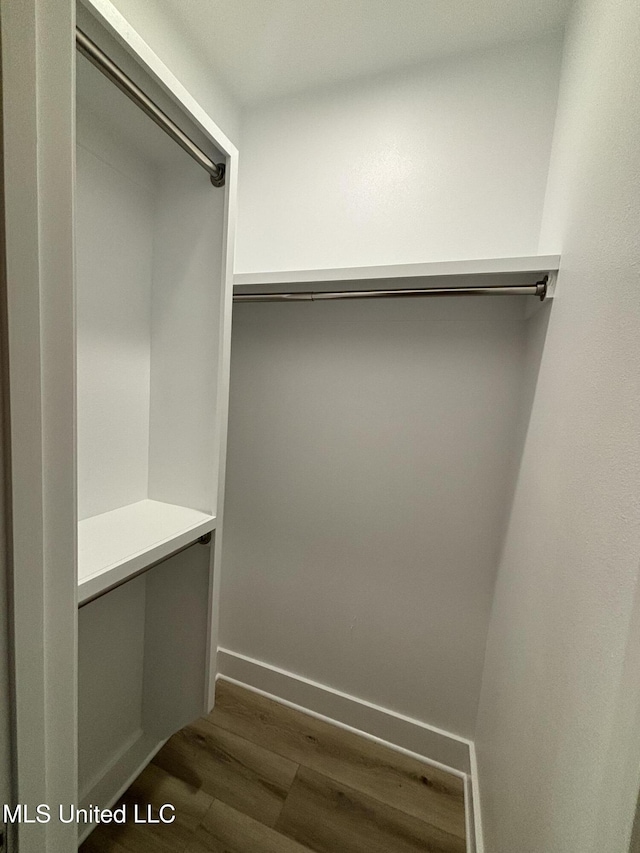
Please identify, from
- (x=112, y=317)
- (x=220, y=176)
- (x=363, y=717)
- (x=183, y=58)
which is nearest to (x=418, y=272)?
(x=220, y=176)

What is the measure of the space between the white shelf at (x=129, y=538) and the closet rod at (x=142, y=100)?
941 mm

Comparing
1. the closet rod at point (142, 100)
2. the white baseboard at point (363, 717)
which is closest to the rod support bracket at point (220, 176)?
the closet rod at point (142, 100)

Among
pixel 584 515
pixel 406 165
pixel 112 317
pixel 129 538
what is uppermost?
pixel 406 165

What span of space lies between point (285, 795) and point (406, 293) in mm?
1748

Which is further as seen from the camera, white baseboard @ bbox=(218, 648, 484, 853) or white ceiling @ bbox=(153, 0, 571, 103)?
white baseboard @ bbox=(218, 648, 484, 853)

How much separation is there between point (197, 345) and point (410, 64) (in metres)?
1.22

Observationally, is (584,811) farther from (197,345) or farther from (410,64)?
(410,64)

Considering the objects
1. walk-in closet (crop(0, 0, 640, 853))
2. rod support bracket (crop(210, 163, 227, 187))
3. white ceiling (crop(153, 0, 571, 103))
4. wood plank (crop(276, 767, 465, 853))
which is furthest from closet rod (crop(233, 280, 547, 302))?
wood plank (crop(276, 767, 465, 853))

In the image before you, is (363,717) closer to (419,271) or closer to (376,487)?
(376,487)

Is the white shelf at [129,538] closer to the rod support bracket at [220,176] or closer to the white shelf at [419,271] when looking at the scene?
the white shelf at [419,271]

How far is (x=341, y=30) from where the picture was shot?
1.03 m

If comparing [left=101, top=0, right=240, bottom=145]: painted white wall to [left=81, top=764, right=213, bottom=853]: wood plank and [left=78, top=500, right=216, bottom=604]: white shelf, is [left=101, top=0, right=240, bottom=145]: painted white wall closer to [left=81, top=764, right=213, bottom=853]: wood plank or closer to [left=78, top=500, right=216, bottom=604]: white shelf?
[left=78, top=500, right=216, bottom=604]: white shelf

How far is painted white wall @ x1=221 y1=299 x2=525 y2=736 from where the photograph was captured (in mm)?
1191

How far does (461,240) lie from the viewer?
115 centimetres
